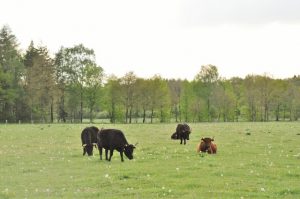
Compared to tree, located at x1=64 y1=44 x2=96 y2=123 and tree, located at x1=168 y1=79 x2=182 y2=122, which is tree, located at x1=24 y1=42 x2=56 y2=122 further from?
tree, located at x1=168 y1=79 x2=182 y2=122

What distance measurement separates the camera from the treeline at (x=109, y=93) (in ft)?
332

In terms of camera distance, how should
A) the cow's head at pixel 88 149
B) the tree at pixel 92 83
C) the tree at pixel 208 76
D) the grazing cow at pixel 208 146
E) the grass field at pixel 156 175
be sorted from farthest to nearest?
the tree at pixel 208 76, the tree at pixel 92 83, the cow's head at pixel 88 149, the grazing cow at pixel 208 146, the grass field at pixel 156 175

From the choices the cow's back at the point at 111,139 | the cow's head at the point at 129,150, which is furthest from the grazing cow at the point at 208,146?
the cow's back at the point at 111,139

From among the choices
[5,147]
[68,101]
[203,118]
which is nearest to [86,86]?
[68,101]

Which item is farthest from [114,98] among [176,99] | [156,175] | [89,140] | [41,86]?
[156,175]

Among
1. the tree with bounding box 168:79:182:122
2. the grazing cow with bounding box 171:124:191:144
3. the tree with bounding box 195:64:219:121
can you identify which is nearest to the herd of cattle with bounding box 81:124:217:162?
the grazing cow with bounding box 171:124:191:144

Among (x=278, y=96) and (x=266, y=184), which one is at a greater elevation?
(x=278, y=96)

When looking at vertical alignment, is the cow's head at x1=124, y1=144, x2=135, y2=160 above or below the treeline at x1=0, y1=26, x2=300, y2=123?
below

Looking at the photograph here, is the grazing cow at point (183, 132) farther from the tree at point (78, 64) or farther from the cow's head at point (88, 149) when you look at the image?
the tree at point (78, 64)

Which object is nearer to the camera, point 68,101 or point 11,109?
point 11,109

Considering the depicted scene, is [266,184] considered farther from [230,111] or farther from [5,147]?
[230,111]

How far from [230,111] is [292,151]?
99520 millimetres

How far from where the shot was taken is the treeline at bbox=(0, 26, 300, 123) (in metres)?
101

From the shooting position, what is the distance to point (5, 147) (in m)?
35.8
